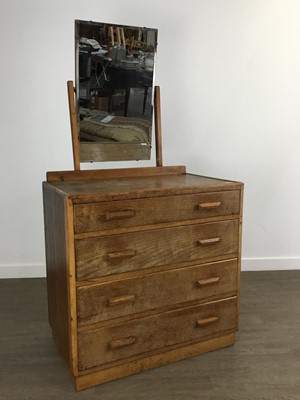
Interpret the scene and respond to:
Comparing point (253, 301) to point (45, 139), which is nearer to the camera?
point (253, 301)

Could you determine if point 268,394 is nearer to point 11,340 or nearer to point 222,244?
point 222,244

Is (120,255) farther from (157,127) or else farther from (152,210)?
(157,127)

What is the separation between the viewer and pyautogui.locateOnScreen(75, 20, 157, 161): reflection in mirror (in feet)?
6.23

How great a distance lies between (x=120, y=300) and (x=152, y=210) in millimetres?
384

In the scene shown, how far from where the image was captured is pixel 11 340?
78.2 inches

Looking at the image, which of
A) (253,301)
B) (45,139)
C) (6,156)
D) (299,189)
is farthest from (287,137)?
(6,156)

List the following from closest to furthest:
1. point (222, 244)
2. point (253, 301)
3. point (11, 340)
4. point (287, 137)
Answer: point (222, 244) → point (11, 340) → point (253, 301) → point (287, 137)

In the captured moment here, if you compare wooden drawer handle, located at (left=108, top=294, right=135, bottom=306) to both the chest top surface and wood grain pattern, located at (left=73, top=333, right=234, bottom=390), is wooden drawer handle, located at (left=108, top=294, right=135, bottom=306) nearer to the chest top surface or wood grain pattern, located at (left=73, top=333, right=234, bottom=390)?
wood grain pattern, located at (left=73, top=333, right=234, bottom=390)

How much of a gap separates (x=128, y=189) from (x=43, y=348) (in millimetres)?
927

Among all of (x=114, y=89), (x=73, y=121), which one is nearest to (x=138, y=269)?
(x=73, y=121)

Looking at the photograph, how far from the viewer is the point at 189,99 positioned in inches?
109

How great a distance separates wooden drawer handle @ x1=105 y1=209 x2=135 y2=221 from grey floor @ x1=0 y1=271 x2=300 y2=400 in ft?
2.33

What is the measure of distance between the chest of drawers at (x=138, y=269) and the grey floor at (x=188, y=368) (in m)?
0.07

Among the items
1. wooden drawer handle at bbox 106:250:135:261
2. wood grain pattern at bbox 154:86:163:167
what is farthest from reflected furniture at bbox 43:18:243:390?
wood grain pattern at bbox 154:86:163:167
